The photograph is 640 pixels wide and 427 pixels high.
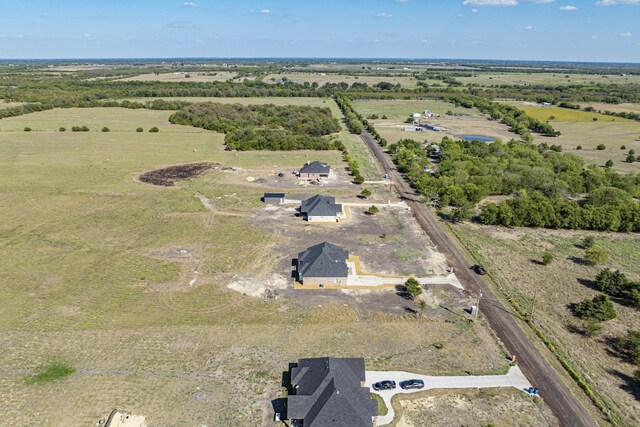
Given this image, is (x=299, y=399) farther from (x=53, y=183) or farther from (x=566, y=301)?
(x=53, y=183)

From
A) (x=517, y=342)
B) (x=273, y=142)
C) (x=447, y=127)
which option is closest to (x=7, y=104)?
(x=273, y=142)

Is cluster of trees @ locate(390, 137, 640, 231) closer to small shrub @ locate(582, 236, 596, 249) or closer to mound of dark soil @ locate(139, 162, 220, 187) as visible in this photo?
small shrub @ locate(582, 236, 596, 249)

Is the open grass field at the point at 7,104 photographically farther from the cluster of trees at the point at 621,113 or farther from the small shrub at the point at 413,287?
the cluster of trees at the point at 621,113

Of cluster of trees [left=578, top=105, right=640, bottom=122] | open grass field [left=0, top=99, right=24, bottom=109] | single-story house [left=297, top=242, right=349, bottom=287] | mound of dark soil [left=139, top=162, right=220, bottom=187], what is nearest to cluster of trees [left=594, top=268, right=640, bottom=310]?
single-story house [left=297, top=242, right=349, bottom=287]

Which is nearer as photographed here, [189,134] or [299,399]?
[299,399]

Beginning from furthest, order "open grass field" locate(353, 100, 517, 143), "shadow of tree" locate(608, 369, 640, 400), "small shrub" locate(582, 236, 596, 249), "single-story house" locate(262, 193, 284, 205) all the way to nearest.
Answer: "open grass field" locate(353, 100, 517, 143)
"single-story house" locate(262, 193, 284, 205)
"small shrub" locate(582, 236, 596, 249)
"shadow of tree" locate(608, 369, 640, 400)

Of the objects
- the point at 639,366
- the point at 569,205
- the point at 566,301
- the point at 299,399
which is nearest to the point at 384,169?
the point at 569,205
